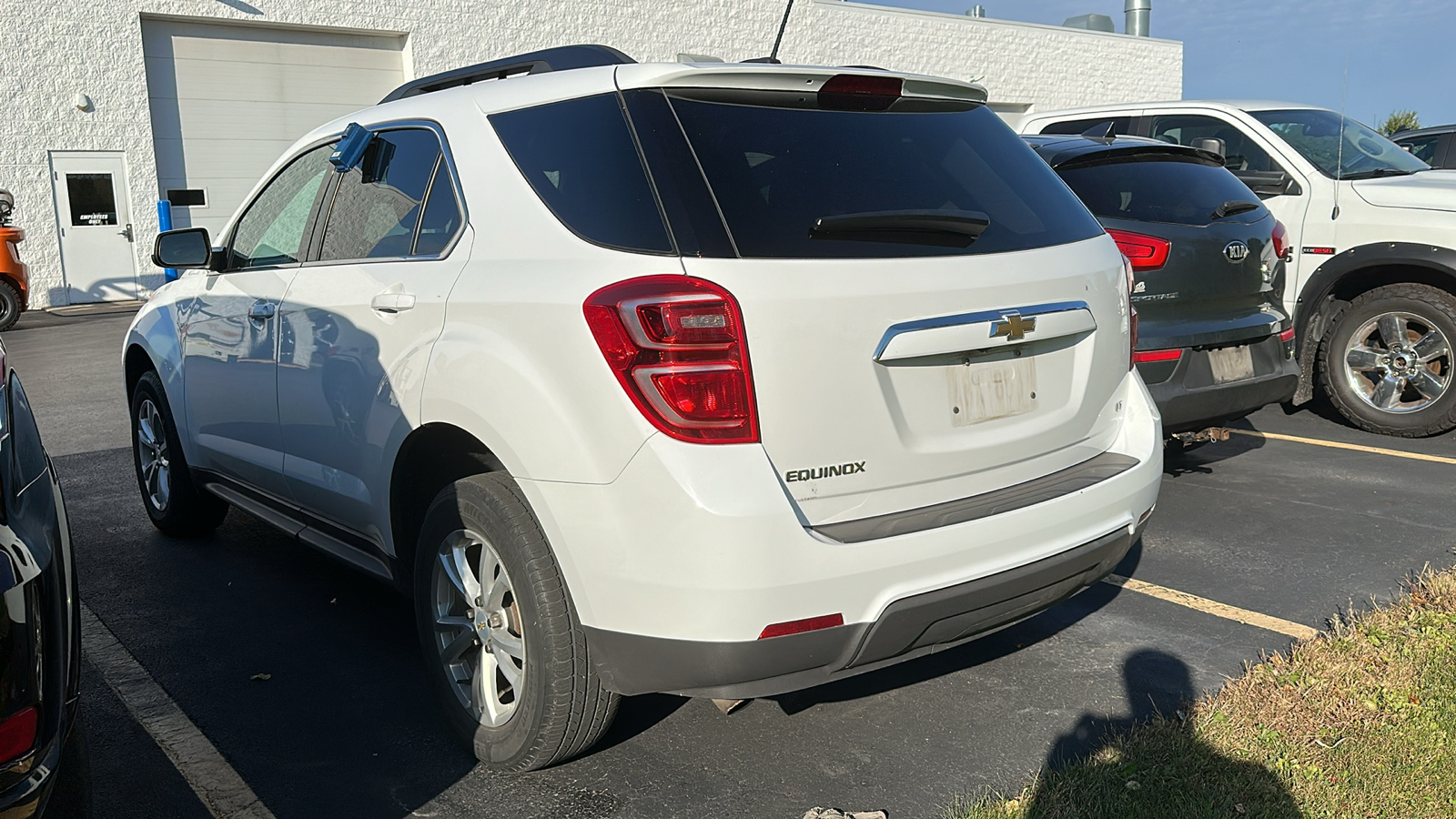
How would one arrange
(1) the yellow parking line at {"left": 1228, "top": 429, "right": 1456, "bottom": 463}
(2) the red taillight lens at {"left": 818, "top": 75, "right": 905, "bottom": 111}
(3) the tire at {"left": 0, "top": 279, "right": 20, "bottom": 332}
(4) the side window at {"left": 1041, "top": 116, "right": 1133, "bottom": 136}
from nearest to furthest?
1. (2) the red taillight lens at {"left": 818, "top": 75, "right": 905, "bottom": 111}
2. (1) the yellow parking line at {"left": 1228, "top": 429, "right": 1456, "bottom": 463}
3. (4) the side window at {"left": 1041, "top": 116, "right": 1133, "bottom": 136}
4. (3) the tire at {"left": 0, "top": 279, "right": 20, "bottom": 332}

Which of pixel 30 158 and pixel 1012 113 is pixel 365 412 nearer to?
pixel 30 158

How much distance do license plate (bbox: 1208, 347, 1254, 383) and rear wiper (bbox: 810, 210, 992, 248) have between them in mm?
2693

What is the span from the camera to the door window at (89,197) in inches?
722

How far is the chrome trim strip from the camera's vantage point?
2.71 metres

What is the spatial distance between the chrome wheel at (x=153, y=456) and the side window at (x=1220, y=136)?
606 cm

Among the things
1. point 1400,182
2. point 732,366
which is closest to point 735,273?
point 732,366

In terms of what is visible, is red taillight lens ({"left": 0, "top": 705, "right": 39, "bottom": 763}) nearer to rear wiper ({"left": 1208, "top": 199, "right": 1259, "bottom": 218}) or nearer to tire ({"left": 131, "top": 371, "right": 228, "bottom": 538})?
tire ({"left": 131, "top": 371, "right": 228, "bottom": 538})

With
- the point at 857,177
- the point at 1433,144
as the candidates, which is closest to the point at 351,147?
the point at 857,177

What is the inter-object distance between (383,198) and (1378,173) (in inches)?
256

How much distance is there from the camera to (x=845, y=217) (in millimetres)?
2775

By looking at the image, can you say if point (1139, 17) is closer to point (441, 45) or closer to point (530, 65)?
point (441, 45)

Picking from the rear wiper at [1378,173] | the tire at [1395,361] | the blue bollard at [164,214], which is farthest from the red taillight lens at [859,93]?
the blue bollard at [164,214]

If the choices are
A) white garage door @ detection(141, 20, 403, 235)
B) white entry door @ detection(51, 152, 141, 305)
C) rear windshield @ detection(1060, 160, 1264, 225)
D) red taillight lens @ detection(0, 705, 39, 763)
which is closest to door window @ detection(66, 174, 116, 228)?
white entry door @ detection(51, 152, 141, 305)

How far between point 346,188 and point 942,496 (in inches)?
90.4
